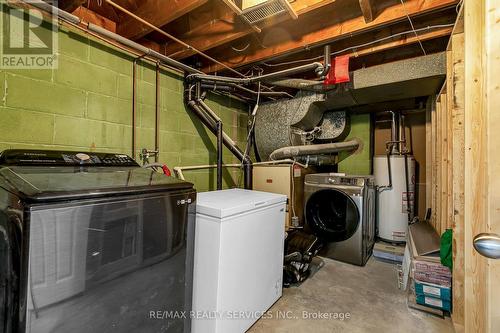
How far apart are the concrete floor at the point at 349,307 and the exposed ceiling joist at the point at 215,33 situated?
2234 mm

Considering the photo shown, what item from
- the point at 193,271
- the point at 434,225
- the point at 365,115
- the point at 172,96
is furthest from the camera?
the point at 365,115

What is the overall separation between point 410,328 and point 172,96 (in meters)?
2.75

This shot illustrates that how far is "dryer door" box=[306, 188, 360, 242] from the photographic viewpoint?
259 centimetres

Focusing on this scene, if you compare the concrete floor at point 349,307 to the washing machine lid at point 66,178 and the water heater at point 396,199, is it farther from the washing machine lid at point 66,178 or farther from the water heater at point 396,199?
the washing machine lid at point 66,178

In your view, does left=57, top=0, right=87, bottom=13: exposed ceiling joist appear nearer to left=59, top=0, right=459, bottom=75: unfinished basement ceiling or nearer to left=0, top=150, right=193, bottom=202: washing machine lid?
left=59, top=0, right=459, bottom=75: unfinished basement ceiling

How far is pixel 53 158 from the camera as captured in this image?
1.33m

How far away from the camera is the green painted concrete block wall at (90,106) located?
5.04 feet

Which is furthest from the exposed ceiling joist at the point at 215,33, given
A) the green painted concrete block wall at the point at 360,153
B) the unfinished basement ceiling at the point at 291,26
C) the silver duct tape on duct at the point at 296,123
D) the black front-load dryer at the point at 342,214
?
the green painted concrete block wall at the point at 360,153

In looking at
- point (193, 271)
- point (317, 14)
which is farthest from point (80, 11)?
point (193, 271)

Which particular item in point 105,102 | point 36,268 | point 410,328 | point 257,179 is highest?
point 105,102

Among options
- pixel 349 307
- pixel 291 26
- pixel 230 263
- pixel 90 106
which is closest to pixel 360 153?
pixel 291 26

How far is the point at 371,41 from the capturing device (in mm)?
2152

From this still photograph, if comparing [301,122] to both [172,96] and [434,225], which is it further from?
[434,225]

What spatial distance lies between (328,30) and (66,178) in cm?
213
